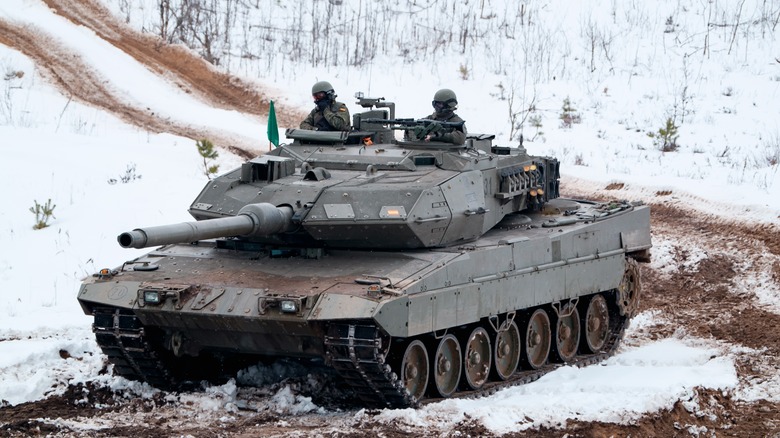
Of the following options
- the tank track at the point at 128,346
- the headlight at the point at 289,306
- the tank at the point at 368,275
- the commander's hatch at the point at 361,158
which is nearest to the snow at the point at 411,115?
the tank track at the point at 128,346

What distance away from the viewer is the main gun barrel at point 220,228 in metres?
10.2

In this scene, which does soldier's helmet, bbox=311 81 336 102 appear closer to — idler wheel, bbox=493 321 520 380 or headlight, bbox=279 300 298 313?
idler wheel, bbox=493 321 520 380

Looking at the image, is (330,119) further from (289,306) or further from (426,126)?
(289,306)

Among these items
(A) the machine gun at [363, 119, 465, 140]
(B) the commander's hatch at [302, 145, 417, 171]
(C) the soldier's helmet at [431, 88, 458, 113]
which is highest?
(C) the soldier's helmet at [431, 88, 458, 113]

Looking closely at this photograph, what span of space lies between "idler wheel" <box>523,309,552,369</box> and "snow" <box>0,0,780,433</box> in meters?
0.48

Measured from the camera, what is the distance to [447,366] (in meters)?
12.4

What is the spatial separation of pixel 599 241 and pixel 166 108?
Answer: 13401 millimetres

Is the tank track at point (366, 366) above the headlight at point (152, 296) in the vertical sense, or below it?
below

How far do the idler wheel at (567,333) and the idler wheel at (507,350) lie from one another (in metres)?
0.93

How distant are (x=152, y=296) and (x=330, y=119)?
13.9 feet

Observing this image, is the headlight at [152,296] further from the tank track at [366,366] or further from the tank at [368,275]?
the tank track at [366,366]

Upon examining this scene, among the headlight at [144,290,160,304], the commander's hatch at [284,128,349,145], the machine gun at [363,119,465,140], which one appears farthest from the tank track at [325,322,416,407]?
the commander's hatch at [284,128,349,145]

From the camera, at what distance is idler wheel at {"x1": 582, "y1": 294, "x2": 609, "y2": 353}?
1515cm

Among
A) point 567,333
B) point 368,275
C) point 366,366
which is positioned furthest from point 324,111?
point 366,366
